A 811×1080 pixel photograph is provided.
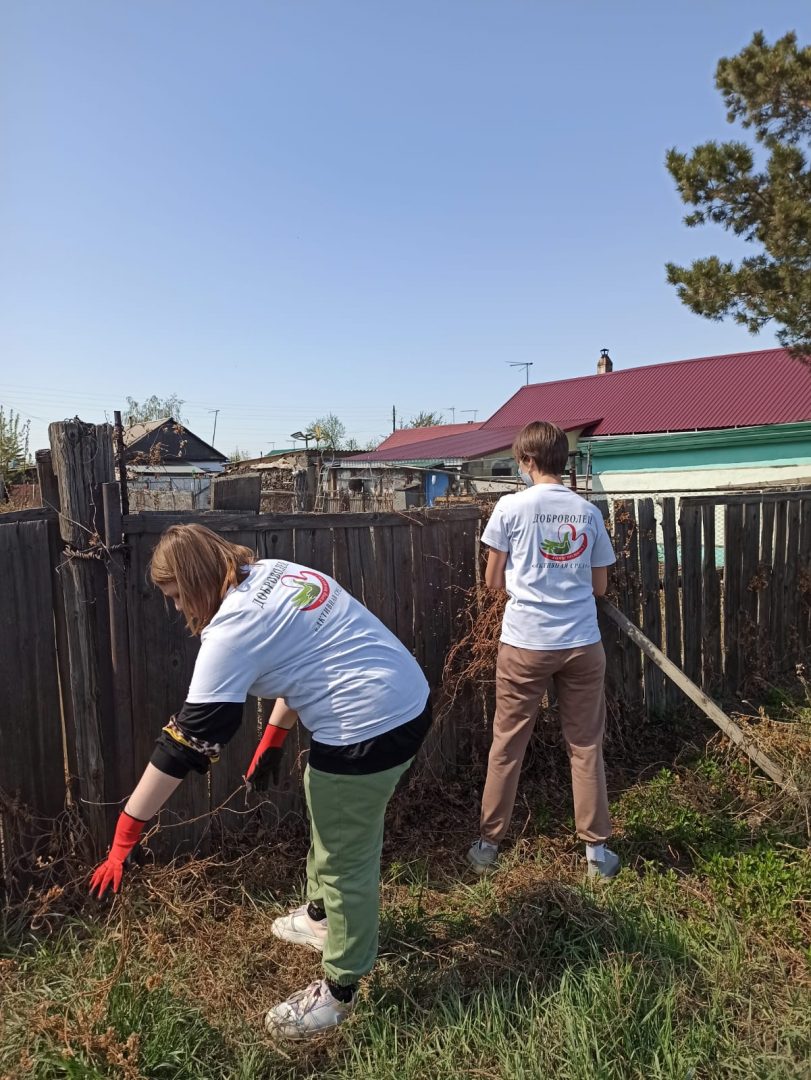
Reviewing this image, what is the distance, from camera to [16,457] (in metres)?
16.3

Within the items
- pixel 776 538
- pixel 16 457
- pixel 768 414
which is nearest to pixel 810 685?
pixel 776 538

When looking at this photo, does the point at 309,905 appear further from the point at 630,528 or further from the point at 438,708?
the point at 630,528

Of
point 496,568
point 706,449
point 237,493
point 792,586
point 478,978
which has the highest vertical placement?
point 706,449

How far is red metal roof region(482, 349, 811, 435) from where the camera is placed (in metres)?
17.6

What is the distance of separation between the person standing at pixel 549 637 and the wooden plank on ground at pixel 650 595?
1.43 meters

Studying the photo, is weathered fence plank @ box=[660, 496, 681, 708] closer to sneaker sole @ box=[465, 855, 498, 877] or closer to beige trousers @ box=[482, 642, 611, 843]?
beige trousers @ box=[482, 642, 611, 843]

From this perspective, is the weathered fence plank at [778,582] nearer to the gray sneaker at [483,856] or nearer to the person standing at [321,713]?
the gray sneaker at [483,856]

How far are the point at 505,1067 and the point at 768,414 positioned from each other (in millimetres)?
17371

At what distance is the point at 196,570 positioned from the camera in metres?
2.32

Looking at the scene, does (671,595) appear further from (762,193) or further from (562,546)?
(762,193)

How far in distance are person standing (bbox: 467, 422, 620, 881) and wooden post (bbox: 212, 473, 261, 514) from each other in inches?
43.3

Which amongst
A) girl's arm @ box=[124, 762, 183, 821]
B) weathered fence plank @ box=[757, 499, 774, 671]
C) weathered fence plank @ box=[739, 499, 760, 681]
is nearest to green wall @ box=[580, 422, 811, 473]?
weathered fence plank @ box=[757, 499, 774, 671]

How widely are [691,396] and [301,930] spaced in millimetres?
19603

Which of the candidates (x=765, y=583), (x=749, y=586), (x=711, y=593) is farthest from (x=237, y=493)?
(x=765, y=583)
